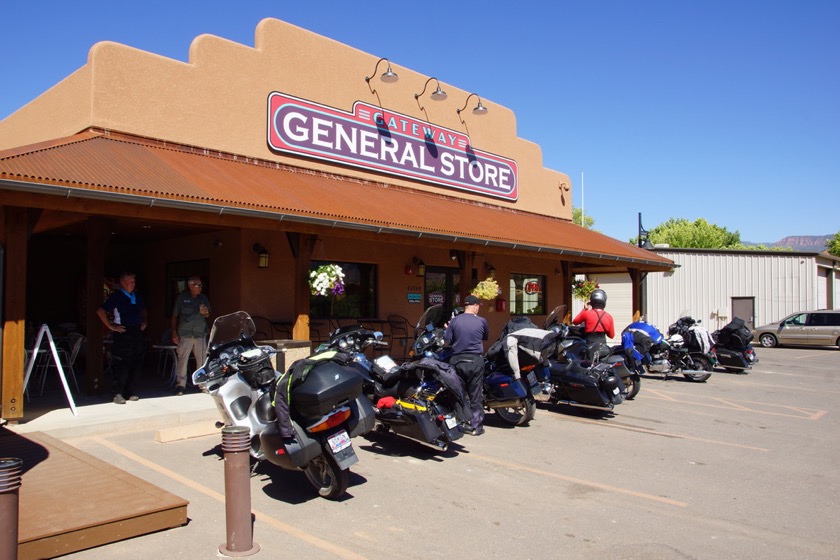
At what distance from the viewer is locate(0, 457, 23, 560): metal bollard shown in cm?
325

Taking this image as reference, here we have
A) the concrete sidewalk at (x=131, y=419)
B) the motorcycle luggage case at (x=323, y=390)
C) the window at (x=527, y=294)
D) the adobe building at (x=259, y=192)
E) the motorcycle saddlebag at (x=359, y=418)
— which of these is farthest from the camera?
the window at (x=527, y=294)

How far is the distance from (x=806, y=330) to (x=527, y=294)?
12798 mm

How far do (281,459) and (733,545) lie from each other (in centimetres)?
334

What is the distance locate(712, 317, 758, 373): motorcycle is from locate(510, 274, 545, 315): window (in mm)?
5305

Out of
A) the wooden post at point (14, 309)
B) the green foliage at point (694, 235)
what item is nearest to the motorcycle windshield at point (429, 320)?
the wooden post at point (14, 309)

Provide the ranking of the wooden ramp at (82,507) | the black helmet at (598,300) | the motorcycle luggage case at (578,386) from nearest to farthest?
the wooden ramp at (82,507), the motorcycle luggage case at (578,386), the black helmet at (598,300)

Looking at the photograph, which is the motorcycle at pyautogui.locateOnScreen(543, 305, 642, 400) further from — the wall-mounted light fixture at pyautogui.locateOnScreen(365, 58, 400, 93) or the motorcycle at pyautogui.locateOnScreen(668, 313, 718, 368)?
the wall-mounted light fixture at pyautogui.locateOnScreen(365, 58, 400, 93)

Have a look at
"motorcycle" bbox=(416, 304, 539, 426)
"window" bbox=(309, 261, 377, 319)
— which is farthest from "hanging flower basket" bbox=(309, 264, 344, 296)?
"motorcycle" bbox=(416, 304, 539, 426)

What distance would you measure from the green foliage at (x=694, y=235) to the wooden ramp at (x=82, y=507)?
55.3 meters

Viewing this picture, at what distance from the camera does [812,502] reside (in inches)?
217

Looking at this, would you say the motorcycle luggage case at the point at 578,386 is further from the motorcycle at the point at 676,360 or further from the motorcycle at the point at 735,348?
the motorcycle at the point at 735,348

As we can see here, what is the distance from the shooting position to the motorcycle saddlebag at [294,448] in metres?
5.01

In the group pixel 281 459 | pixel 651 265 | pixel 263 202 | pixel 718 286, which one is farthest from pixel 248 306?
pixel 718 286

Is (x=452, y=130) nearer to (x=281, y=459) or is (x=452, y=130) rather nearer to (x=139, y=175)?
(x=139, y=175)
